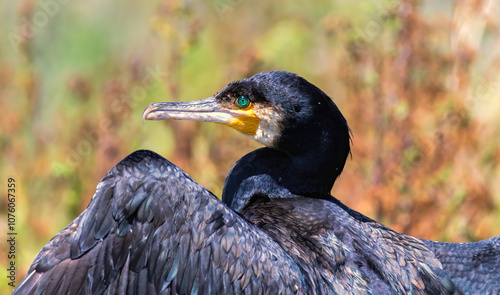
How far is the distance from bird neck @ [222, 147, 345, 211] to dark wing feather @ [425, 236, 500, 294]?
0.64 m

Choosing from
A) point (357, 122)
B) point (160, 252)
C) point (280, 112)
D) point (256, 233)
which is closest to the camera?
point (160, 252)

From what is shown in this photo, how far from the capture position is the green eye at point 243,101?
4.15 m

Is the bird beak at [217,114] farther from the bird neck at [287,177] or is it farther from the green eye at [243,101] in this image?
the bird neck at [287,177]

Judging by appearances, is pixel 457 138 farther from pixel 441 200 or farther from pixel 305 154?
pixel 305 154

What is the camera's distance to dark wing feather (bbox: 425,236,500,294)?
3979 mm

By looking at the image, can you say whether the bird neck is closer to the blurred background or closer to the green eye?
the green eye

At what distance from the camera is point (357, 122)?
24.2 feet

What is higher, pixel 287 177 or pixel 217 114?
pixel 217 114

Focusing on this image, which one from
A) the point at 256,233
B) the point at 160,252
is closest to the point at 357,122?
the point at 256,233

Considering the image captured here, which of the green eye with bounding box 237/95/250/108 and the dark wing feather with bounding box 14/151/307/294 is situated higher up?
the green eye with bounding box 237/95/250/108

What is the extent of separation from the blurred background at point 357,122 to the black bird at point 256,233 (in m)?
2.61

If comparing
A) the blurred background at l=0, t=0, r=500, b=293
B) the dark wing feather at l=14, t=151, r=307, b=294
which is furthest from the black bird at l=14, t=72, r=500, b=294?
the blurred background at l=0, t=0, r=500, b=293

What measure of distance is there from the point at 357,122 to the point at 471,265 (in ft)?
11.3

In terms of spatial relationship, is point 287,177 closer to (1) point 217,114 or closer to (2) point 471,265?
(1) point 217,114
